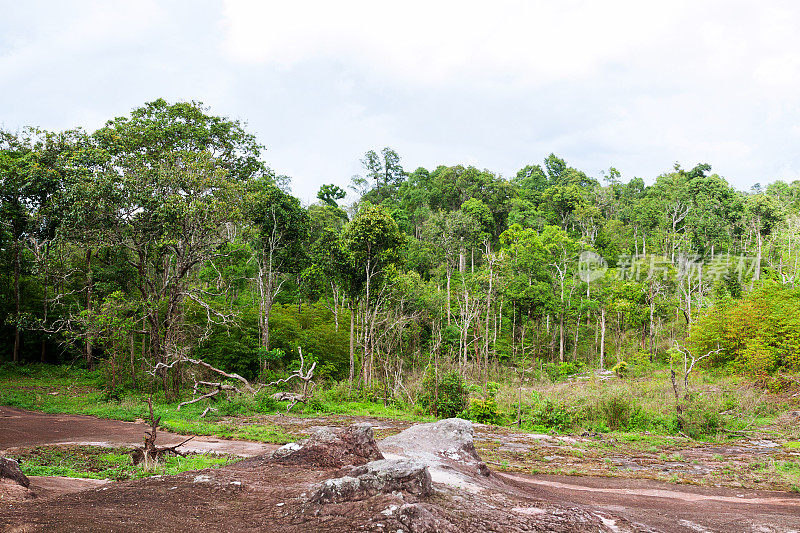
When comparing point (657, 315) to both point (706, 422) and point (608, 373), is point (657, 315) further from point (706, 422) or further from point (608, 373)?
point (706, 422)

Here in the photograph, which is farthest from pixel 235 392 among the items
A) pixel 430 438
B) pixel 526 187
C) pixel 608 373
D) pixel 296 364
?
pixel 526 187

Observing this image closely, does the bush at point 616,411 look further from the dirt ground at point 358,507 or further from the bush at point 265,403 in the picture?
the bush at point 265,403

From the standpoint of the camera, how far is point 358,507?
521 centimetres

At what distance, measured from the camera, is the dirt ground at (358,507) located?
16.3 ft

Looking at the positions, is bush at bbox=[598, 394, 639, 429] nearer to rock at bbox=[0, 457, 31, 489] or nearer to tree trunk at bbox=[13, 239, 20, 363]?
rock at bbox=[0, 457, 31, 489]

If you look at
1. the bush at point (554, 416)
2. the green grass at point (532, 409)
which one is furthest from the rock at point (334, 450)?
the bush at point (554, 416)

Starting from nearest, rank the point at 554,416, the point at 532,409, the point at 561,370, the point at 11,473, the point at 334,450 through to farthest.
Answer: the point at 11,473, the point at 334,450, the point at 554,416, the point at 532,409, the point at 561,370

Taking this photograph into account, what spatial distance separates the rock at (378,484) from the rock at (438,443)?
3079 millimetres

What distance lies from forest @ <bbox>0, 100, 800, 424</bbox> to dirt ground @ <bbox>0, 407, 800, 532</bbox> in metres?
9.08

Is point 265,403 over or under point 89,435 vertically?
under

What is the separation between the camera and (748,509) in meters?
7.55

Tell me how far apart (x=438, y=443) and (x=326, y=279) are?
53.1 feet

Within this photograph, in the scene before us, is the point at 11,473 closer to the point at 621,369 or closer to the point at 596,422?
the point at 596,422

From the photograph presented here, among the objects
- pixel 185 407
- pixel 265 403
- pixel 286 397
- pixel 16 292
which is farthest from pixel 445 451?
pixel 16 292
